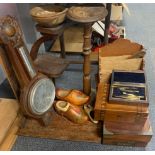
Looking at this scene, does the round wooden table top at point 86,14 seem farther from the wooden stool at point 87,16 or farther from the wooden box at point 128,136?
the wooden box at point 128,136

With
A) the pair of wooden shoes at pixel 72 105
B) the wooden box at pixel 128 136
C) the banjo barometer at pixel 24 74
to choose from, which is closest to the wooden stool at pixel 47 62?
the pair of wooden shoes at pixel 72 105

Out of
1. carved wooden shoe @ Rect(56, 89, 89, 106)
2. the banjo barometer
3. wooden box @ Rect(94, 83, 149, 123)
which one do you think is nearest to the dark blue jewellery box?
wooden box @ Rect(94, 83, 149, 123)

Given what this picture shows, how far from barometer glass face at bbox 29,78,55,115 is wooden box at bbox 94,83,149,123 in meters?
0.28

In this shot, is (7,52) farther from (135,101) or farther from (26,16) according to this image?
(26,16)

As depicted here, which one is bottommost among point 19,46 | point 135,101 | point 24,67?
point 135,101

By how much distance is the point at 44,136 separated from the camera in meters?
1.31

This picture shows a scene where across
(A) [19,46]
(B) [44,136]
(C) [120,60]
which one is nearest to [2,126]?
(B) [44,136]

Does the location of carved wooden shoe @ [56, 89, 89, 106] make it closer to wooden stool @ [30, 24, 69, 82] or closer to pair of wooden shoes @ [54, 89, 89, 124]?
pair of wooden shoes @ [54, 89, 89, 124]

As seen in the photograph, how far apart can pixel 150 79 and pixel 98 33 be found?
0.65 m

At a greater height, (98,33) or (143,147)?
(98,33)

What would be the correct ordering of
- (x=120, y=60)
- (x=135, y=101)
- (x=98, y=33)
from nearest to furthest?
(x=135, y=101), (x=120, y=60), (x=98, y=33)

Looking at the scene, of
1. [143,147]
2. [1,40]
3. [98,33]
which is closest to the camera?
[1,40]

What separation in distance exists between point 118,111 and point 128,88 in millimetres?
151

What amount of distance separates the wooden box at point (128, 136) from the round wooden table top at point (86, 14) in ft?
1.97
